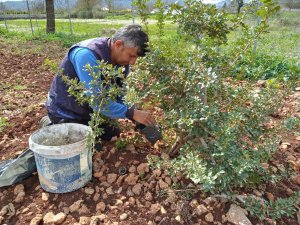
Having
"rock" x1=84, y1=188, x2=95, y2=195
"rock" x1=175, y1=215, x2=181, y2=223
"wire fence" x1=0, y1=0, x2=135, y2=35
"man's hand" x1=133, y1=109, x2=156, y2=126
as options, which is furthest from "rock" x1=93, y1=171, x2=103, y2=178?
"wire fence" x1=0, y1=0, x2=135, y2=35

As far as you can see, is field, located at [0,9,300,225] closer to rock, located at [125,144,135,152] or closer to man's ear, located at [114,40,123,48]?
rock, located at [125,144,135,152]

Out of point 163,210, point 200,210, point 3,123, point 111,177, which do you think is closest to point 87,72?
point 111,177

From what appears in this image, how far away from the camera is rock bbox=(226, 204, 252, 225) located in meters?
1.96

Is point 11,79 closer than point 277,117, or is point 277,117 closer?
point 277,117

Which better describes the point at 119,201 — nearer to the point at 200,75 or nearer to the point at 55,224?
the point at 55,224

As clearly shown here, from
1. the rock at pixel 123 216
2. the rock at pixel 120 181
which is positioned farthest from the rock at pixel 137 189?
the rock at pixel 123 216

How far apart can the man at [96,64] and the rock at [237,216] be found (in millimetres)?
835

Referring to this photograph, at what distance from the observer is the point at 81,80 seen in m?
2.39

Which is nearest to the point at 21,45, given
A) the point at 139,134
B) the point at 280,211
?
the point at 139,134

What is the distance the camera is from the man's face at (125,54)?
8.00 feet

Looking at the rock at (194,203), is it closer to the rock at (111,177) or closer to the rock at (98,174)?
the rock at (111,177)

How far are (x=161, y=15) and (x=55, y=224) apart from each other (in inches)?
60.2

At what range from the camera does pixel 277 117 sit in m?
3.52

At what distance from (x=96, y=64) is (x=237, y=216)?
4.78ft
